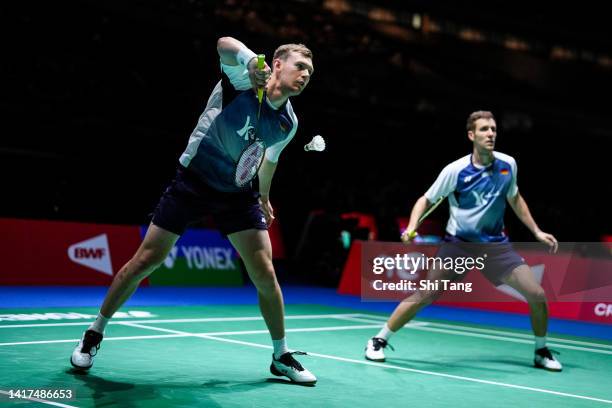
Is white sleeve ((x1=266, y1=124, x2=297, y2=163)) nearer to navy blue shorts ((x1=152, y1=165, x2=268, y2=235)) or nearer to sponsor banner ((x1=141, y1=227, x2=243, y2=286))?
navy blue shorts ((x1=152, y1=165, x2=268, y2=235))

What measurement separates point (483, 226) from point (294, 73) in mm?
2382

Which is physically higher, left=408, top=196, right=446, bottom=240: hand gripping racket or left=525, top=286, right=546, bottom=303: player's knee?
left=408, top=196, right=446, bottom=240: hand gripping racket

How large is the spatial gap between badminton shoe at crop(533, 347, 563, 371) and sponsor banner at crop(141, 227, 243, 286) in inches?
285

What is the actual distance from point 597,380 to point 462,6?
97.9 ft

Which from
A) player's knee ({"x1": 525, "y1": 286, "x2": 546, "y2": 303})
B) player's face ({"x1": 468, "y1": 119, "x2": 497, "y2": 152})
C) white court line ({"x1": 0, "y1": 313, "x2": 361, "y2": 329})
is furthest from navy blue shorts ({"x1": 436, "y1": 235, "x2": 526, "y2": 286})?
white court line ({"x1": 0, "y1": 313, "x2": 361, "y2": 329})

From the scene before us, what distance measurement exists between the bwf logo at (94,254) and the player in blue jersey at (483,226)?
21.7 feet

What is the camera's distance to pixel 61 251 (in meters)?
11.9

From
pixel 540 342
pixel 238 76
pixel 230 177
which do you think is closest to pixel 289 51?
pixel 238 76

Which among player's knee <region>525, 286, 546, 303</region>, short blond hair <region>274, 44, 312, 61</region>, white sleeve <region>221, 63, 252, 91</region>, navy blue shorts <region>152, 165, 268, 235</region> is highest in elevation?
short blond hair <region>274, 44, 312, 61</region>

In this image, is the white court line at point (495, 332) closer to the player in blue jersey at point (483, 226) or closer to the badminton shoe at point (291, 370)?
the player in blue jersey at point (483, 226)

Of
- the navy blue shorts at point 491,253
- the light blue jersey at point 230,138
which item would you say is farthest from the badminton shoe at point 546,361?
the light blue jersey at point 230,138

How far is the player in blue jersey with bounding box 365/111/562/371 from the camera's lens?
645 cm

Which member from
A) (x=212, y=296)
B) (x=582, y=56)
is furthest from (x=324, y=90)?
(x=582, y=56)

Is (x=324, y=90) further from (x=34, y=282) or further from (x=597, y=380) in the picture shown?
(x=597, y=380)
